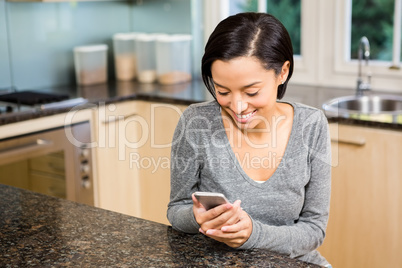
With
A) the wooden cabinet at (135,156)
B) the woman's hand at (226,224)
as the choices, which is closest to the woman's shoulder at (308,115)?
the woman's hand at (226,224)

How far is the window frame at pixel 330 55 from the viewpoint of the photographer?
2994 millimetres

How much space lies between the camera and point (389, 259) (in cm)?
242

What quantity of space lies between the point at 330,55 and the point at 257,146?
1757 mm

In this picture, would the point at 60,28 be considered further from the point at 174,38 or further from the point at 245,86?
the point at 245,86

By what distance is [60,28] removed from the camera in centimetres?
342

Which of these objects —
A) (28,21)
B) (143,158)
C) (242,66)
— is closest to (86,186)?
(143,158)

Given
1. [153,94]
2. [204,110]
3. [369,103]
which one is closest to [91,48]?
[153,94]

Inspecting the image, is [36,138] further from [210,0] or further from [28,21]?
[210,0]

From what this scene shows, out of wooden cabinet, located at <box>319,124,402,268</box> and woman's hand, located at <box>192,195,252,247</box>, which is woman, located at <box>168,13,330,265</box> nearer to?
woman's hand, located at <box>192,195,252,247</box>

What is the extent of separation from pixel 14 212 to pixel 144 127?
175cm

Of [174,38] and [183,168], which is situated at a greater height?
→ [174,38]

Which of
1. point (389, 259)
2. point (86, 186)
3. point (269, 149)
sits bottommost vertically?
point (389, 259)

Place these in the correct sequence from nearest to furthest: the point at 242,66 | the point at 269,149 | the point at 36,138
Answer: the point at 242,66
the point at 269,149
the point at 36,138

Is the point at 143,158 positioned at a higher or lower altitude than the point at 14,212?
lower
